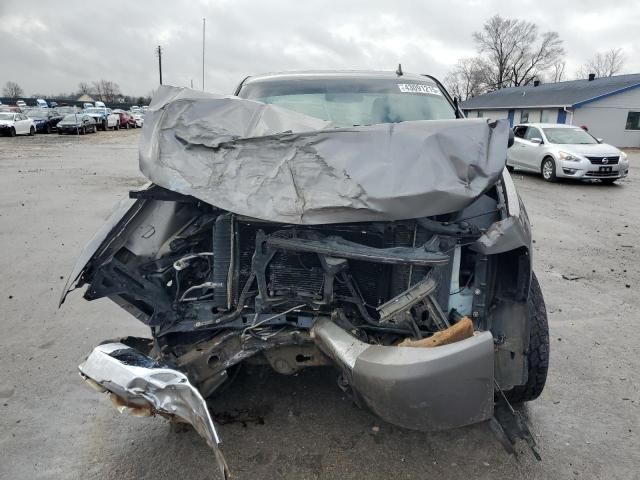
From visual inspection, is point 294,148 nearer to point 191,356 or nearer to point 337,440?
point 191,356

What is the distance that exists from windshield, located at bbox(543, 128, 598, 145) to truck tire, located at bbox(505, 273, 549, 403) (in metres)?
12.4

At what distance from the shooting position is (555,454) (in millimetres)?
2672

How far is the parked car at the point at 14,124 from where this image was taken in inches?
1062

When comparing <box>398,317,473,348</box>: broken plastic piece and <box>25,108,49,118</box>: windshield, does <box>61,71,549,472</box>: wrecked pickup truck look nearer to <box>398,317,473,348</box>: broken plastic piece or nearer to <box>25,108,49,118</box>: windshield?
<box>398,317,473,348</box>: broken plastic piece

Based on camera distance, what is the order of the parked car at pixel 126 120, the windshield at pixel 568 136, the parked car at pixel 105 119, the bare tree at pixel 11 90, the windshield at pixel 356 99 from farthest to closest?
the bare tree at pixel 11 90 < the parked car at pixel 126 120 < the parked car at pixel 105 119 < the windshield at pixel 568 136 < the windshield at pixel 356 99

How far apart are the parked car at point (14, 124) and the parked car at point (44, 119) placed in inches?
54.1

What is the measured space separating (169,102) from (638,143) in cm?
3509

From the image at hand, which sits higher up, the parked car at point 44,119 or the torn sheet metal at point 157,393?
the parked car at point 44,119

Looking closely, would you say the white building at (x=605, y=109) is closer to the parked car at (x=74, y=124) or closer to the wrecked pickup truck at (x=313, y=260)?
the parked car at (x=74, y=124)

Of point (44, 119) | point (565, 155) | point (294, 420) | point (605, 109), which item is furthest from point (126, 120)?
point (294, 420)

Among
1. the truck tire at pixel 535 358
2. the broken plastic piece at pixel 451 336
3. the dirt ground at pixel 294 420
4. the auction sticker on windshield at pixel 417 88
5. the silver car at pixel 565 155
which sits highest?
the auction sticker on windshield at pixel 417 88

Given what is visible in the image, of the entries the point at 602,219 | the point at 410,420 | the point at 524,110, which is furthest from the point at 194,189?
the point at 524,110

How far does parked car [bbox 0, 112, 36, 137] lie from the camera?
26984mm

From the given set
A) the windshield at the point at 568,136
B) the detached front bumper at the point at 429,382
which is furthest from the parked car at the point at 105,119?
the detached front bumper at the point at 429,382
